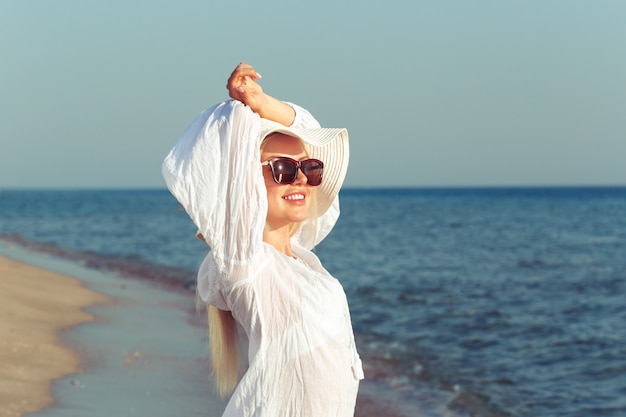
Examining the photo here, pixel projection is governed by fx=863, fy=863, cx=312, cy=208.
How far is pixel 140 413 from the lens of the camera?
7.00 m

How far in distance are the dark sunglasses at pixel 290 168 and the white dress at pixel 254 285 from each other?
0.19 meters

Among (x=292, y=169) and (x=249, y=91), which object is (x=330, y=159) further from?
(x=249, y=91)

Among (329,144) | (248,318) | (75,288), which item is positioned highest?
(329,144)

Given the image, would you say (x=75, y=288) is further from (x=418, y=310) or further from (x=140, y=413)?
(x=140, y=413)

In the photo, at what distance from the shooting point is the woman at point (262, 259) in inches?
111

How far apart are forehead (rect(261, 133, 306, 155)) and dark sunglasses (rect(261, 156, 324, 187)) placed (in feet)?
0.16

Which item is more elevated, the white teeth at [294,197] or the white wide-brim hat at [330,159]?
the white wide-brim hat at [330,159]

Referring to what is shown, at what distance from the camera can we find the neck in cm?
320

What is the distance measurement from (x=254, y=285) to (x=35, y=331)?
7.89m

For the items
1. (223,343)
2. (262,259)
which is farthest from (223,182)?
(223,343)

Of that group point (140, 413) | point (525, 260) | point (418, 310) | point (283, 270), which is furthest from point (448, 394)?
point (525, 260)

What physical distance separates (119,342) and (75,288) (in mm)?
5236

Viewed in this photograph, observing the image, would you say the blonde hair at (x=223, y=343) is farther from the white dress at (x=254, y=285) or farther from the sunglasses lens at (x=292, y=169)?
the sunglasses lens at (x=292, y=169)

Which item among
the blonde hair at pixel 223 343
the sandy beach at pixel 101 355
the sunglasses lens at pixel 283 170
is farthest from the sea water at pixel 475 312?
the sunglasses lens at pixel 283 170
